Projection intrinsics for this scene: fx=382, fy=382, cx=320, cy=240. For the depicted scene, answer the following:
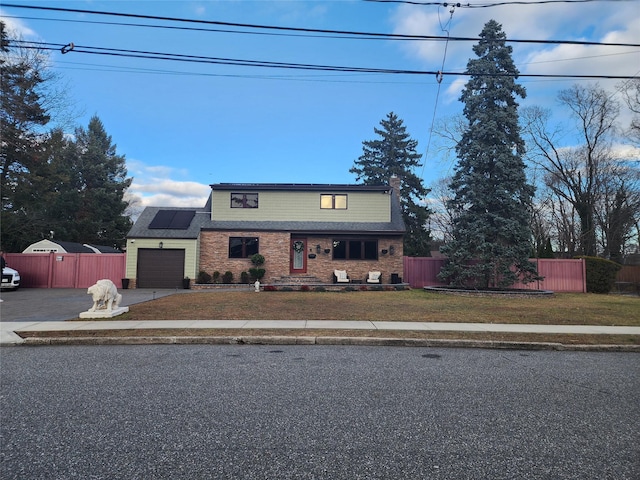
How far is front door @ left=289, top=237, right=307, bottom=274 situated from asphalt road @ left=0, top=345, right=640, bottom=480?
1576 cm

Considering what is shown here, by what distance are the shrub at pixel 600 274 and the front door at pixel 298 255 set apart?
15.9m

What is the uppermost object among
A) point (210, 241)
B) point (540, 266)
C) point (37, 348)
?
point (210, 241)

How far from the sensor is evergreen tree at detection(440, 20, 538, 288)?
1906cm

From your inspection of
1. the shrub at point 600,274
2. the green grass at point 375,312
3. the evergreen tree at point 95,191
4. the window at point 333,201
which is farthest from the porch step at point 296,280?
the evergreen tree at point 95,191

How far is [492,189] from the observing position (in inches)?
772

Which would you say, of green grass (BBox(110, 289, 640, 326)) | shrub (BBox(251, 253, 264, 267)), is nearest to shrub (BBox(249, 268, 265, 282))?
shrub (BBox(251, 253, 264, 267))

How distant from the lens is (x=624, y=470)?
9.14 feet

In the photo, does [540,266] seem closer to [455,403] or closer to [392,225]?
[392,225]

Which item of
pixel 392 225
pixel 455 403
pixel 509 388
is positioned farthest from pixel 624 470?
pixel 392 225

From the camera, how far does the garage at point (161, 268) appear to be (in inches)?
832

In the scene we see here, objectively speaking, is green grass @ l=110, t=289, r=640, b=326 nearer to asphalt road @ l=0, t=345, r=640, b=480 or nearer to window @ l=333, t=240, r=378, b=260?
asphalt road @ l=0, t=345, r=640, b=480

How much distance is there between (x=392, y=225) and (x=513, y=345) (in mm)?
15060

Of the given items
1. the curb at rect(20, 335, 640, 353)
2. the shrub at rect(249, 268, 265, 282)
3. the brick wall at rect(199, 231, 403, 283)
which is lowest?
the curb at rect(20, 335, 640, 353)

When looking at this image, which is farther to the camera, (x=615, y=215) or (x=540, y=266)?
(x=615, y=215)
